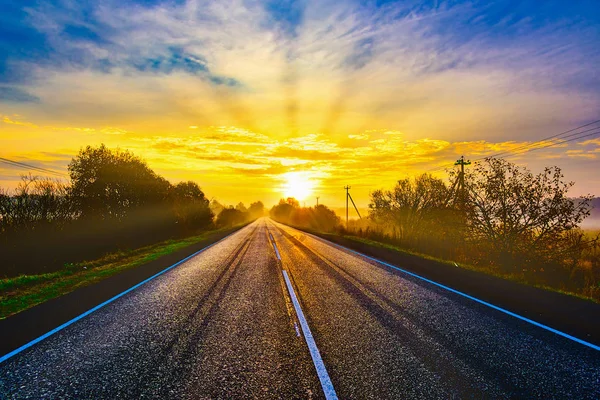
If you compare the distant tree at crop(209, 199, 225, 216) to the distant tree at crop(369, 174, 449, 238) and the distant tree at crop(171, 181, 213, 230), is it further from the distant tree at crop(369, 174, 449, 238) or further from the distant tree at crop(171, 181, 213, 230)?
the distant tree at crop(369, 174, 449, 238)

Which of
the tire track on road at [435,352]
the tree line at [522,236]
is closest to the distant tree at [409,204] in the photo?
the tree line at [522,236]

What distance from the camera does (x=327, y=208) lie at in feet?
221

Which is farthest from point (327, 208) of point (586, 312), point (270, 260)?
point (586, 312)

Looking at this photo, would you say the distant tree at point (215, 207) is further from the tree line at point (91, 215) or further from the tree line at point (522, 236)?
the tree line at point (522, 236)

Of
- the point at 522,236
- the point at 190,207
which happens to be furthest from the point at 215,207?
the point at 522,236

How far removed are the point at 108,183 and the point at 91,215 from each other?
452cm

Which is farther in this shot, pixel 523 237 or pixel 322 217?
pixel 322 217

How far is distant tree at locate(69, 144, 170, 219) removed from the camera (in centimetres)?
2341

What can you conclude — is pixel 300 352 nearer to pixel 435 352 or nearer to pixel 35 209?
pixel 435 352

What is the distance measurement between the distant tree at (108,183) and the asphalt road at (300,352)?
21.1 meters

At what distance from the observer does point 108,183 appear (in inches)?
1004

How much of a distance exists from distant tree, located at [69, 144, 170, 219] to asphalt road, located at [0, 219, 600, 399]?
2106 centimetres

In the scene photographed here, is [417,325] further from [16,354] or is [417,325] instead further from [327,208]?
[327,208]

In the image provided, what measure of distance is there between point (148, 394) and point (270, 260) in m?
9.09
